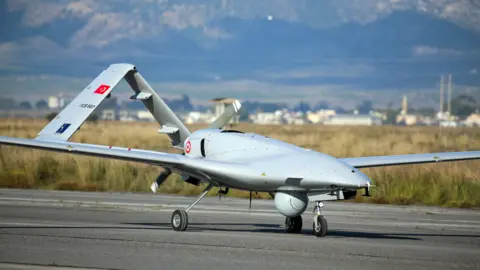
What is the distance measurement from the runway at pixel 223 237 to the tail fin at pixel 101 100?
7.38 feet

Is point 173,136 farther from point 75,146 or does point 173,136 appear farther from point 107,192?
point 107,192

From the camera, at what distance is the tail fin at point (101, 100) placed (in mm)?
26031

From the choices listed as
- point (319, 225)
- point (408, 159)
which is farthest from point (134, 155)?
point (408, 159)

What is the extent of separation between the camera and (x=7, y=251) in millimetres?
18734

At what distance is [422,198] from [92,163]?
15.3 m

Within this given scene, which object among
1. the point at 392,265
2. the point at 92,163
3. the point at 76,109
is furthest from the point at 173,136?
the point at 92,163

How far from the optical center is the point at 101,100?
26.6 metres

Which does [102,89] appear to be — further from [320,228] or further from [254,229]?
[320,228]

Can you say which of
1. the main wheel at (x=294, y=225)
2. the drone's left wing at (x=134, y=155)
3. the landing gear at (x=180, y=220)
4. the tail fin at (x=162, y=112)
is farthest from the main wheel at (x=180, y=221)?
the tail fin at (x=162, y=112)

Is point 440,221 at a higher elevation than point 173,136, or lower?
lower

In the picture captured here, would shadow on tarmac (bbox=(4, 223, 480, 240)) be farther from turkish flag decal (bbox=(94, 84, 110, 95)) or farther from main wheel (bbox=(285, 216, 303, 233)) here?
turkish flag decal (bbox=(94, 84, 110, 95))

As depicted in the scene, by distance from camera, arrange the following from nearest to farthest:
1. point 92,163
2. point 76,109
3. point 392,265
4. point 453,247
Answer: point 392,265, point 453,247, point 76,109, point 92,163

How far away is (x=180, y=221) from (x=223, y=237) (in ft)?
6.19

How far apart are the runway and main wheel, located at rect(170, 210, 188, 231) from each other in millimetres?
168
